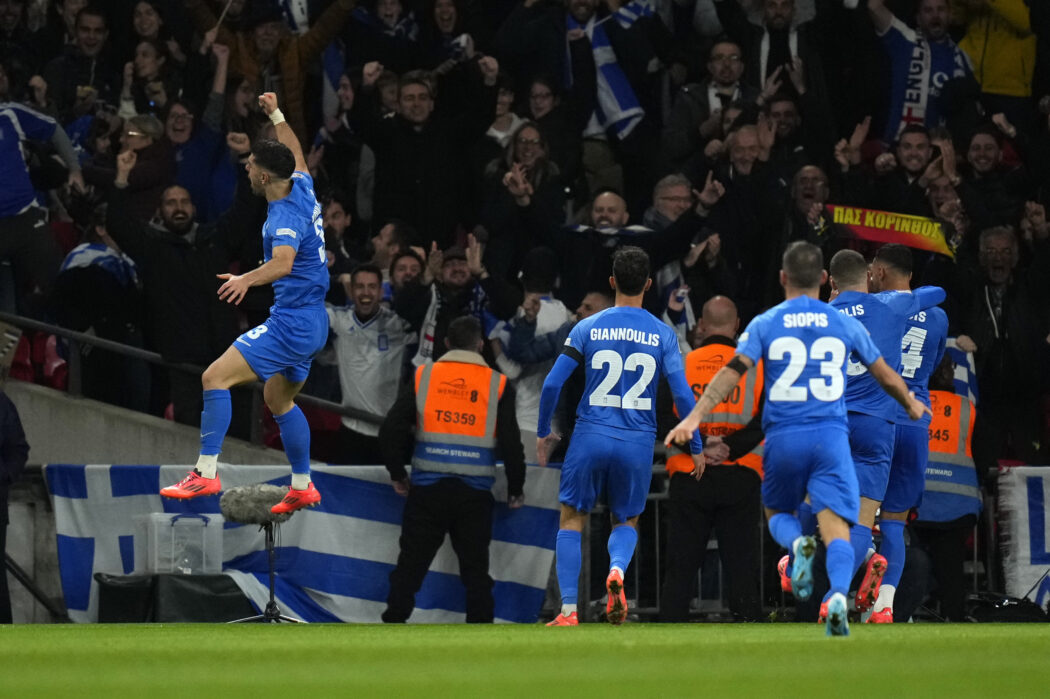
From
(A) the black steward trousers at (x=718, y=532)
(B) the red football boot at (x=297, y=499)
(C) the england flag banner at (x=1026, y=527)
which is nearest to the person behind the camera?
(B) the red football boot at (x=297, y=499)

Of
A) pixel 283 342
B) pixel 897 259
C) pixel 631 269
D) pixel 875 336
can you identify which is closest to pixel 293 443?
pixel 283 342

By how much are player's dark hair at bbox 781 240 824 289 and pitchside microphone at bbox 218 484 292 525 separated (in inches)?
161

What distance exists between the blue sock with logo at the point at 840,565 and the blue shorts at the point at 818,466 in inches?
7.2

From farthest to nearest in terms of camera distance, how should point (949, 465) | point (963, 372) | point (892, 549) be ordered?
point (963, 372), point (949, 465), point (892, 549)

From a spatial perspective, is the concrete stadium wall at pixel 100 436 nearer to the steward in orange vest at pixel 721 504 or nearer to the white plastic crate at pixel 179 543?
the white plastic crate at pixel 179 543

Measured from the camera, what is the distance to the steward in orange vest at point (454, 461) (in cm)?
1262

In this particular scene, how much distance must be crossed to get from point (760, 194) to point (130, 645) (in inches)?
320

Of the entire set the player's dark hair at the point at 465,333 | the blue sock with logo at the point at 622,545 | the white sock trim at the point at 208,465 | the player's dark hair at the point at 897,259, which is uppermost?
the player's dark hair at the point at 897,259

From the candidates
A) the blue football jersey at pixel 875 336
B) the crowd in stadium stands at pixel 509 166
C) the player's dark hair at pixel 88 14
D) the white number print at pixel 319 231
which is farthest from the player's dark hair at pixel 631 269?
the player's dark hair at pixel 88 14

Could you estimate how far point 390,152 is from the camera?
1549 cm

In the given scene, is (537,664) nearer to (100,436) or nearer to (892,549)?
(892,549)

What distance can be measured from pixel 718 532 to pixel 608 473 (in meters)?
1.62

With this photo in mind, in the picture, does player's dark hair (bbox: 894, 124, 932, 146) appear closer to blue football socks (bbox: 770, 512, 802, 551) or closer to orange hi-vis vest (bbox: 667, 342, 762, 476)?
orange hi-vis vest (bbox: 667, 342, 762, 476)

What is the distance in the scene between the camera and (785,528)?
9227 millimetres
